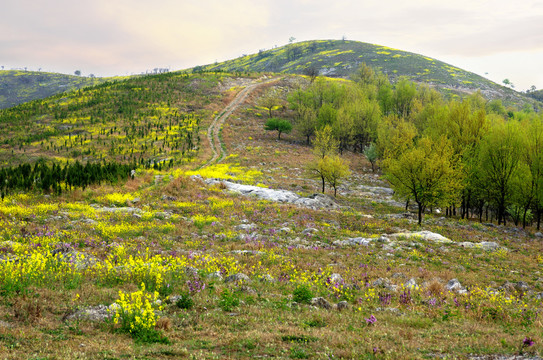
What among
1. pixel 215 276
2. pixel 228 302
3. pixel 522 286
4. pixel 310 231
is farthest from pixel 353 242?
pixel 228 302

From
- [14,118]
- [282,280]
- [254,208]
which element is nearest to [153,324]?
[282,280]

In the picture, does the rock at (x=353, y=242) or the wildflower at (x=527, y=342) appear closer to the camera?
the wildflower at (x=527, y=342)

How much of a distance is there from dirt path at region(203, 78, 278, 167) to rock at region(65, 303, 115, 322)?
1658 inches

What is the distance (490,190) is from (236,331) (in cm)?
3846

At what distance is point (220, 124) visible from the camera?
7331 cm

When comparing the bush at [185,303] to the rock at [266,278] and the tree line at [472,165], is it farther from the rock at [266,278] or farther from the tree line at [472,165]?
the tree line at [472,165]

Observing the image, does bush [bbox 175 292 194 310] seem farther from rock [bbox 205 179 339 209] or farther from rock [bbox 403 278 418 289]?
rock [bbox 205 179 339 209]

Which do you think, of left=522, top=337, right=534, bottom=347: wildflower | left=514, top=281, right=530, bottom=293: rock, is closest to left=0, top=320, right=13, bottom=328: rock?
left=522, top=337, right=534, bottom=347: wildflower

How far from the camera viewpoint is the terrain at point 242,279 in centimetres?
642

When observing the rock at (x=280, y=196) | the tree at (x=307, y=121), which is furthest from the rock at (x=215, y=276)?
the tree at (x=307, y=121)

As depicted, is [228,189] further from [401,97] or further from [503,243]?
[401,97]

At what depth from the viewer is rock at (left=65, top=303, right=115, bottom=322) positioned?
694cm

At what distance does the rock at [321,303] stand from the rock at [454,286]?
570cm

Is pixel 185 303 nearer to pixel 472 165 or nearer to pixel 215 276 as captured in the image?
pixel 215 276
